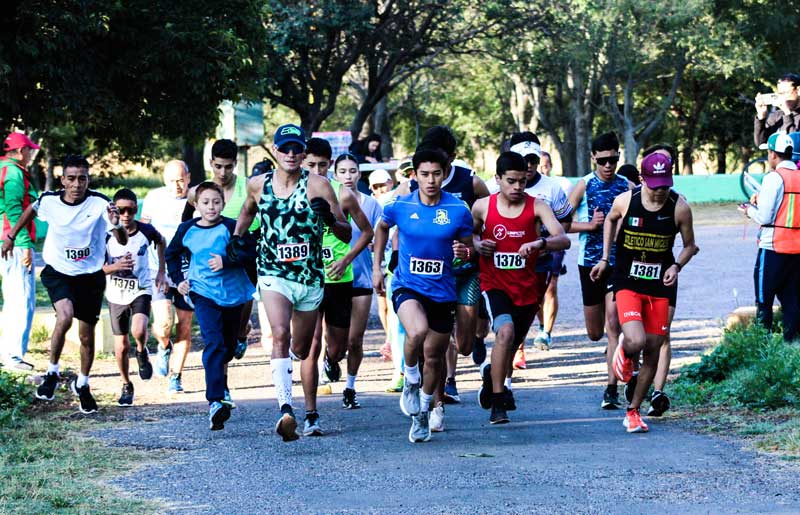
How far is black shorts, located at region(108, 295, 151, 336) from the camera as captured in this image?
10.8 m

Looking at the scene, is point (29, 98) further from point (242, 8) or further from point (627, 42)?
point (627, 42)

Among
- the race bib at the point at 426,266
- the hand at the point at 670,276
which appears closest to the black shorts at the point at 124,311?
the race bib at the point at 426,266

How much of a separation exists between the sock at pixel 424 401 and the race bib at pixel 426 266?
0.79m

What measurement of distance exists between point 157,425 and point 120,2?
9946 mm

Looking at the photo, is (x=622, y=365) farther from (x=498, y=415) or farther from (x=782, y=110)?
(x=782, y=110)

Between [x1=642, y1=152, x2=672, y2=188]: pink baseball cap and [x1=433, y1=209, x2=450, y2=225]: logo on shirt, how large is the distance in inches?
54.8

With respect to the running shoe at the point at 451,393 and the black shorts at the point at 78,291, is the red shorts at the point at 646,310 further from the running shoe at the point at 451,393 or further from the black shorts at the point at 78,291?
the black shorts at the point at 78,291

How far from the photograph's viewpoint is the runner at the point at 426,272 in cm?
867

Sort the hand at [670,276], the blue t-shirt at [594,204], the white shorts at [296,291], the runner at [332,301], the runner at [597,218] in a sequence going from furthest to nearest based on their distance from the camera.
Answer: the blue t-shirt at [594,204], the runner at [597,218], the runner at [332,301], the hand at [670,276], the white shorts at [296,291]

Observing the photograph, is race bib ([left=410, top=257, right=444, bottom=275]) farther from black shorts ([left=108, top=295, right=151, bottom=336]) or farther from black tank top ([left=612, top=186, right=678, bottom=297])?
black shorts ([left=108, top=295, right=151, bottom=336])

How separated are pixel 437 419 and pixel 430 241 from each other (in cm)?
130

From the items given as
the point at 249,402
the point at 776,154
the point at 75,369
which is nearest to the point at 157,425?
the point at 249,402

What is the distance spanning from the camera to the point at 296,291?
8.62 meters

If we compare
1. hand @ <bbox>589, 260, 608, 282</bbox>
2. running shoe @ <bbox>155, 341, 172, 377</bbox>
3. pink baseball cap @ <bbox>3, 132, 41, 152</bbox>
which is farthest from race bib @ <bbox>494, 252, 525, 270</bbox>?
pink baseball cap @ <bbox>3, 132, 41, 152</bbox>
